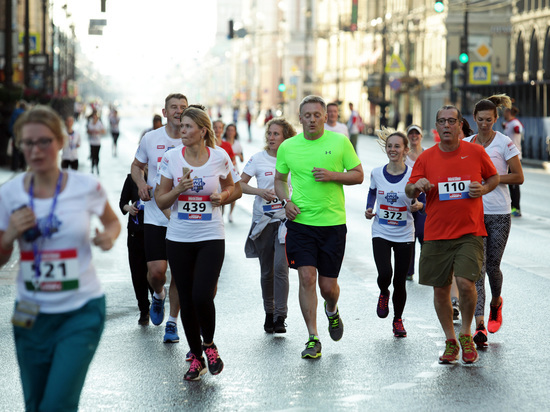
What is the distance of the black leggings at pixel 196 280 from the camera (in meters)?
6.81

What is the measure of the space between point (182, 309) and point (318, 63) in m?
104

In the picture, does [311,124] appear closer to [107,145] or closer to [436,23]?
[107,145]

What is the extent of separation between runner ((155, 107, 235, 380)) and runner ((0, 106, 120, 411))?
2.15 meters

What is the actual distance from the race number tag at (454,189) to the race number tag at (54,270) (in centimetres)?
333

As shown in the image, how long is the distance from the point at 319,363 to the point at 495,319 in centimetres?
187

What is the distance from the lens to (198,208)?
684 centimetres

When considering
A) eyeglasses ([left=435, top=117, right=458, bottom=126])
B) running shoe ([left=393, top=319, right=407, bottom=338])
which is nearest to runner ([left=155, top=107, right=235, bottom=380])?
eyeglasses ([left=435, top=117, right=458, bottom=126])

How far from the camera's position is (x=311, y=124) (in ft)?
24.8

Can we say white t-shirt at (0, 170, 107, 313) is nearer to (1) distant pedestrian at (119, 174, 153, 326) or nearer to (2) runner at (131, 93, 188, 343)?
(2) runner at (131, 93, 188, 343)

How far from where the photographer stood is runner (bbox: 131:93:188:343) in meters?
8.02

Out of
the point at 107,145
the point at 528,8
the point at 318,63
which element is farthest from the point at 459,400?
the point at 318,63

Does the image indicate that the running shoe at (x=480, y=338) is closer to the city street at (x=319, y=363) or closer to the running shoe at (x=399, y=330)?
the city street at (x=319, y=363)

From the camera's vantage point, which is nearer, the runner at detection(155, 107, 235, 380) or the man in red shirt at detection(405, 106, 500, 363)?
the runner at detection(155, 107, 235, 380)

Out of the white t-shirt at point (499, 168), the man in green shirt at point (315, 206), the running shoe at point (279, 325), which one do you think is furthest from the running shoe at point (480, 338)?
the running shoe at point (279, 325)
